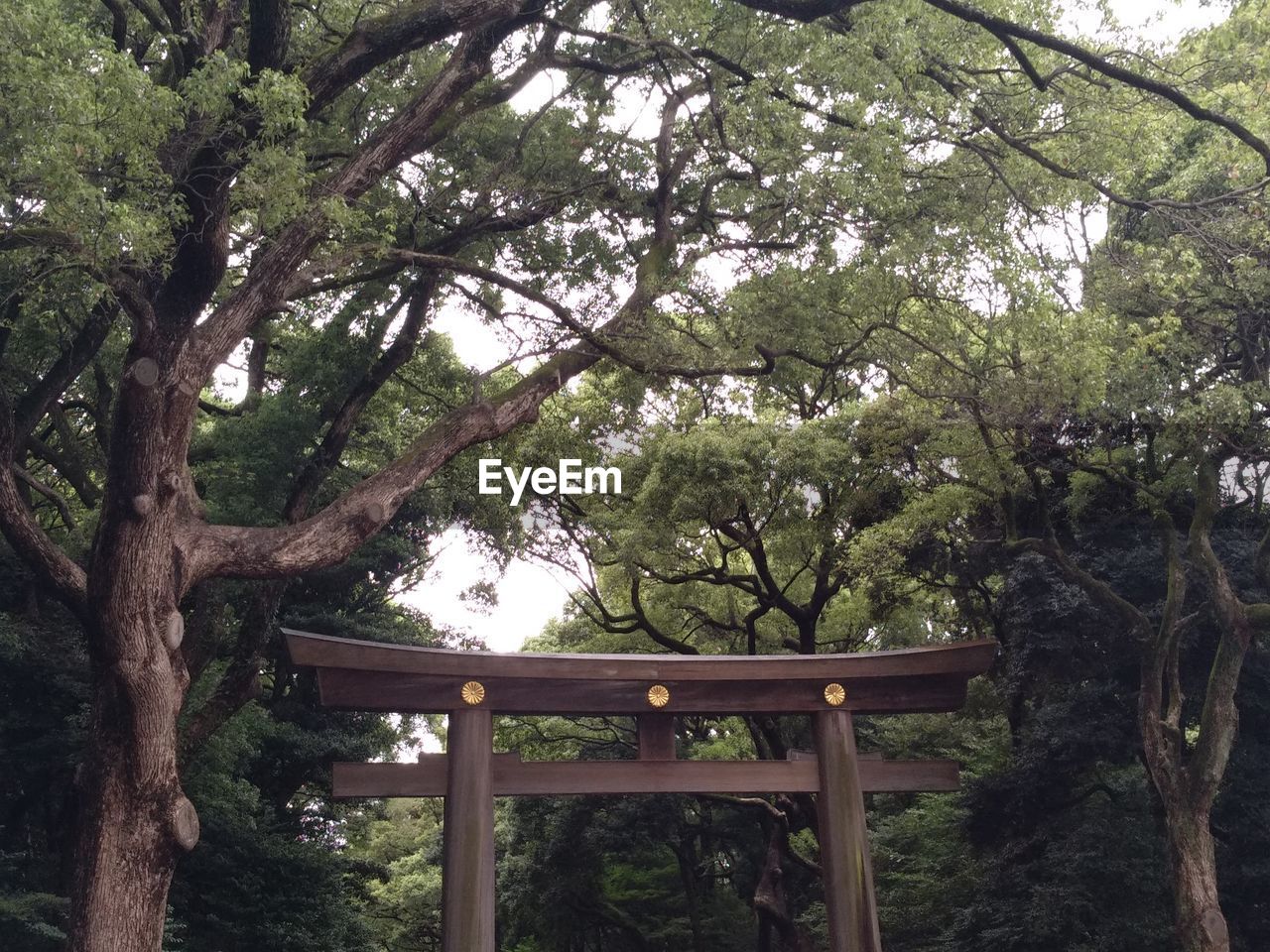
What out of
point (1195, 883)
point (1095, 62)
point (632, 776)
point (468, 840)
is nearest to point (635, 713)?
point (632, 776)

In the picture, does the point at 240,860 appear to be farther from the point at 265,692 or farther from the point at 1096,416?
the point at 1096,416

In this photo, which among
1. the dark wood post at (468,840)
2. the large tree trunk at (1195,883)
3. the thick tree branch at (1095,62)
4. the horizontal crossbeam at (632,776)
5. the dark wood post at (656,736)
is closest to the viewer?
the thick tree branch at (1095,62)

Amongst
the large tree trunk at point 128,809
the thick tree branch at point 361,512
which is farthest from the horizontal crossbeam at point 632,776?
the thick tree branch at point 361,512

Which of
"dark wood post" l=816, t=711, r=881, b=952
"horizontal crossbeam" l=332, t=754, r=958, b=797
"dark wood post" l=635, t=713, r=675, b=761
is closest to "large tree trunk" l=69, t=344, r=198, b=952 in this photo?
"horizontal crossbeam" l=332, t=754, r=958, b=797

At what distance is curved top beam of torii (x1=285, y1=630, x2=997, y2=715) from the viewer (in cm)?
596

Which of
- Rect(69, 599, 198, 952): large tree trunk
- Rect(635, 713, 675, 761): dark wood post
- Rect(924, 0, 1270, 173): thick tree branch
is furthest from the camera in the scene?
Rect(635, 713, 675, 761): dark wood post

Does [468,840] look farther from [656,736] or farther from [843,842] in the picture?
[843,842]

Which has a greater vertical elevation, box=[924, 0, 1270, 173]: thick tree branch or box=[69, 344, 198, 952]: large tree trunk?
box=[924, 0, 1270, 173]: thick tree branch

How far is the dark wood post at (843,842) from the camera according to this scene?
254 inches

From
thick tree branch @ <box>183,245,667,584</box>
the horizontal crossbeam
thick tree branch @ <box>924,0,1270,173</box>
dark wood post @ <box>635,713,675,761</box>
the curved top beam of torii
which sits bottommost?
the horizontal crossbeam

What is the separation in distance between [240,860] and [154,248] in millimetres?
6451

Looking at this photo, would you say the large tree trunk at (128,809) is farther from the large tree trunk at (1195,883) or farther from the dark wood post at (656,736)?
the large tree trunk at (1195,883)

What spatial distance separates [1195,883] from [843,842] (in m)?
3.18

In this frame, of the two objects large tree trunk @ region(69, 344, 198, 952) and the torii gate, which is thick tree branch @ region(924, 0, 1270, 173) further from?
large tree trunk @ region(69, 344, 198, 952)
